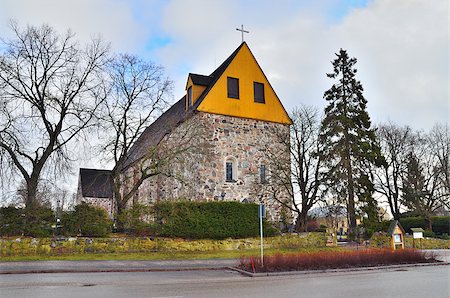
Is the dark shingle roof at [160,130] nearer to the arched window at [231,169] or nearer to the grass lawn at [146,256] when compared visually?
the arched window at [231,169]

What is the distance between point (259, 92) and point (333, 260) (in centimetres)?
1618

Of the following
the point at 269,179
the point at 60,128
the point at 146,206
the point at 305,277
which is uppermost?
the point at 60,128

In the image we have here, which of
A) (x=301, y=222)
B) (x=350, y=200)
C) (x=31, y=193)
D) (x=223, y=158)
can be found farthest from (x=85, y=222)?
(x=350, y=200)

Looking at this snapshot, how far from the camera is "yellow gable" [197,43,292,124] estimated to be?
28453 millimetres

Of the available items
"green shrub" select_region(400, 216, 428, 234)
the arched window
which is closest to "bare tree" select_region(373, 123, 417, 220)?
"green shrub" select_region(400, 216, 428, 234)

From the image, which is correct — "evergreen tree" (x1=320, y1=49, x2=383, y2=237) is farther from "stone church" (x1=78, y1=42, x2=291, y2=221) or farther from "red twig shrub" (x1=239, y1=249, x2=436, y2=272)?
"red twig shrub" (x1=239, y1=249, x2=436, y2=272)

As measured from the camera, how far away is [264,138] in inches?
1192

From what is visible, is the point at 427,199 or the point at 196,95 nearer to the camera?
the point at 196,95

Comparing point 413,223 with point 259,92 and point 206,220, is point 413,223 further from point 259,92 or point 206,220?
point 206,220

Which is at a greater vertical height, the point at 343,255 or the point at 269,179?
the point at 269,179

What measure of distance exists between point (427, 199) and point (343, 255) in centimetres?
2965

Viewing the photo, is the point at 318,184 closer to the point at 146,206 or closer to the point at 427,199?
the point at 146,206

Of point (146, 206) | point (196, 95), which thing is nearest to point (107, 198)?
point (196, 95)

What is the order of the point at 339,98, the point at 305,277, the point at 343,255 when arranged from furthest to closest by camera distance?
the point at 339,98 < the point at 343,255 < the point at 305,277
